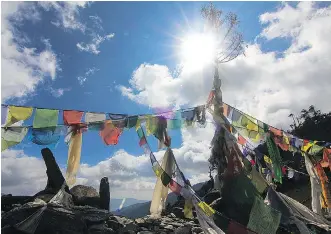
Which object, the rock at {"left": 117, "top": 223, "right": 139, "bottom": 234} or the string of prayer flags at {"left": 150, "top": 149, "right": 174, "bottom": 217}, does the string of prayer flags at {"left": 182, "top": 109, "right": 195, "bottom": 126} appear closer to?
the string of prayer flags at {"left": 150, "top": 149, "right": 174, "bottom": 217}

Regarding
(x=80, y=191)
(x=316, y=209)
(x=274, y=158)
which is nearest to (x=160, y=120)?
(x=274, y=158)

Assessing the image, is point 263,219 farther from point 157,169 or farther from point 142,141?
point 142,141

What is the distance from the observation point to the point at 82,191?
1644 cm

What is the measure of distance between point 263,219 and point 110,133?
5115mm

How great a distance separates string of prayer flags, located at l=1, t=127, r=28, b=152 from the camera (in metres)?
8.15

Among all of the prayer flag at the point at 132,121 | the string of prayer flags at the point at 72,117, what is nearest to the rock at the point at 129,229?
the prayer flag at the point at 132,121

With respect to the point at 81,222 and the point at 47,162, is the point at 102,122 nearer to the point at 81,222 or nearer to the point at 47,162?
the point at 81,222

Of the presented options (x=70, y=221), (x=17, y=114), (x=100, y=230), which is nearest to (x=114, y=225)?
(x=100, y=230)

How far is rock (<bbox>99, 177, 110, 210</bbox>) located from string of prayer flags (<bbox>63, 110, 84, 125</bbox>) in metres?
8.53

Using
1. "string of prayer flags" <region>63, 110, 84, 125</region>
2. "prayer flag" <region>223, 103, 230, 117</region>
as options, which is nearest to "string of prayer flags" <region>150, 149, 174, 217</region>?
"string of prayer flags" <region>63, 110, 84, 125</region>

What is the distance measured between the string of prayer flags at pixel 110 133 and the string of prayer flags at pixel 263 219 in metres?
4.59

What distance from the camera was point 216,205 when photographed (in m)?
13.1

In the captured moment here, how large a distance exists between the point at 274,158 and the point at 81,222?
7736 millimetres

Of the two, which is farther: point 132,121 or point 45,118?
point 132,121
